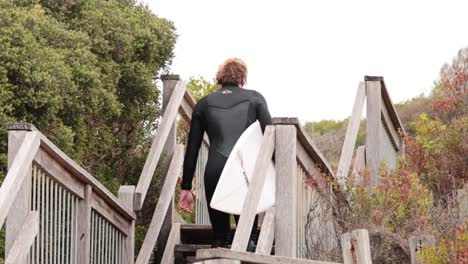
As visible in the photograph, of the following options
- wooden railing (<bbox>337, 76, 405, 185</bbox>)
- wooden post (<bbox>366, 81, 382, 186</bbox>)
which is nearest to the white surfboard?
wooden railing (<bbox>337, 76, 405, 185</bbox>)

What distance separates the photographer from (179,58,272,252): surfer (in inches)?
424

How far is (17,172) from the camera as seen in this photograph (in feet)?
30.2

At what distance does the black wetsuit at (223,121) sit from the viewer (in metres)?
10.8

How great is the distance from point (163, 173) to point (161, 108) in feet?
2.85

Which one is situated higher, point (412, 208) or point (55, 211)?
point (412, 208)

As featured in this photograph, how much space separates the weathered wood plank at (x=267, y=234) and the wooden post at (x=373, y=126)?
12.3 feet

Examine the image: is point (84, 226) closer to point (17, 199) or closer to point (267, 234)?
point (17, 199)

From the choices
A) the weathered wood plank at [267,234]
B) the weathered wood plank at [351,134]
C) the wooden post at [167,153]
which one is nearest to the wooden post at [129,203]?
the wooden post at [167,153]

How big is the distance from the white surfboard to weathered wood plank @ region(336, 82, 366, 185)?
1.65m

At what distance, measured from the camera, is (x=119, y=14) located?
13633 millimetres

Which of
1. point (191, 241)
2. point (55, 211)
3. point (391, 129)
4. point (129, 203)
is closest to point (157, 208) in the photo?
point (129, 203)

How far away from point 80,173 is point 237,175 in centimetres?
112

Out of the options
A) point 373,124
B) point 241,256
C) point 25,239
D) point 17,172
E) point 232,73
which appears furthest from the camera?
point 373,124

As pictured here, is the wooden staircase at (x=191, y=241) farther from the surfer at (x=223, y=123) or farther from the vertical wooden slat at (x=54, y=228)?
the vertical wooden slat at (x=54, y=228)
